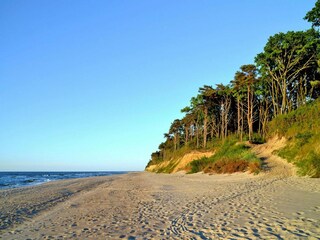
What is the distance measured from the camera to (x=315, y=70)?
3762cm

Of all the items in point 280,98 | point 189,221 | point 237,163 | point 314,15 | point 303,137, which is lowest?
point 189,221

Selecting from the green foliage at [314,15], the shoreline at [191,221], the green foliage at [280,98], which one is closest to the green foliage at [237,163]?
the green foliage at [280,98]

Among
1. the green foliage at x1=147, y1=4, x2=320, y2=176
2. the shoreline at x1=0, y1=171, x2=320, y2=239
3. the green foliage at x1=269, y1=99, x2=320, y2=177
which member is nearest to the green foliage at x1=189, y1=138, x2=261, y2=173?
the green foliage at x1=147, y1=4, x2=320, y2=176

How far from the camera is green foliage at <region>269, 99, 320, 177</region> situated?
1784 centimetres

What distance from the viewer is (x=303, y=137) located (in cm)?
2227

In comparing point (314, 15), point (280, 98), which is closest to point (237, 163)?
point (314, 15)

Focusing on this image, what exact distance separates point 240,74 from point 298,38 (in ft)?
30.6

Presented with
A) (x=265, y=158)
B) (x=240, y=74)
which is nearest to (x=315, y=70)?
(x=240, y=74)

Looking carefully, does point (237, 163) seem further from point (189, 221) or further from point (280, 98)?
point (280, 98)

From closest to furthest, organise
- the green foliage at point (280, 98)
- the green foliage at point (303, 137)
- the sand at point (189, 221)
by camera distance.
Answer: the sand at point (189, 221), the green foliage at point (303, 137), the green foliage at point (280, 98)

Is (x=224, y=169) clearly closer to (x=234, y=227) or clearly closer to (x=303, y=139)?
(x=303, y=139)

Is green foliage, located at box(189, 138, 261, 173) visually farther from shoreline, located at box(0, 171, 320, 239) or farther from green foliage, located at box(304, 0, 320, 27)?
green foliage, located at box(304, 0, 320, 27)

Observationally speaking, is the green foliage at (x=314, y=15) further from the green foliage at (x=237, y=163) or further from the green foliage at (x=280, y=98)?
the green foliage at (x=237, y=163)

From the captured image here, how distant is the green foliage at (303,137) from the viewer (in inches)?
703
